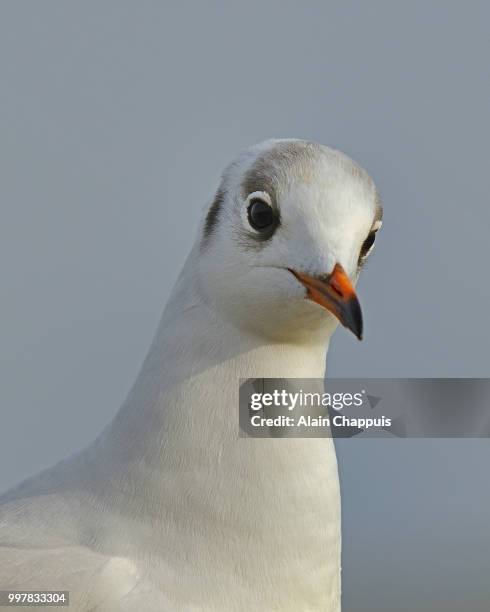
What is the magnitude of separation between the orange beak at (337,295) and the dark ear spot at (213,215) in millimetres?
390

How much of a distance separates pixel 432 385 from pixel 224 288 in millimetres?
1297

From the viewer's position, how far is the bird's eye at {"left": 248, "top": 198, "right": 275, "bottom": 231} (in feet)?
14.4

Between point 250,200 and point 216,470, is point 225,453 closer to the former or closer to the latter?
point 216,470

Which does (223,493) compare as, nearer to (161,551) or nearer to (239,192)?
(161,551)

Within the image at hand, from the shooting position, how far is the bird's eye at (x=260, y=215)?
4.40 m

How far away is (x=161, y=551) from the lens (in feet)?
14.4

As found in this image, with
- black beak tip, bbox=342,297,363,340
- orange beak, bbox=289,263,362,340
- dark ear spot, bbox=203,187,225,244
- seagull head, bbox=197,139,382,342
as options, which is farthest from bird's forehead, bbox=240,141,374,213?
black beak tip, bbox=342,297,363,340

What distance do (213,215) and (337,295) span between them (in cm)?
61

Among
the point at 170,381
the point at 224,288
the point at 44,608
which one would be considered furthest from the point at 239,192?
the point at 44,608

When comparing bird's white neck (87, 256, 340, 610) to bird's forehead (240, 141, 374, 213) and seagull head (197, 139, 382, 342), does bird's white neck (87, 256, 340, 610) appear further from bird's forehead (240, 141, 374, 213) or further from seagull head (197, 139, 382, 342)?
bird's forehead (240, 141, 374, 213)

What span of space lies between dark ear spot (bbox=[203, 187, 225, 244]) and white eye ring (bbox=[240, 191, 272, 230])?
5.9 inches

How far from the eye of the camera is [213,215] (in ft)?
15.2

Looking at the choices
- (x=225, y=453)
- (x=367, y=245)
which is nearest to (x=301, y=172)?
(x=367, y=245)

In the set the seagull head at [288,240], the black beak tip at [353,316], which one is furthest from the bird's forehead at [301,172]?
the black beak tip at [353,316]
